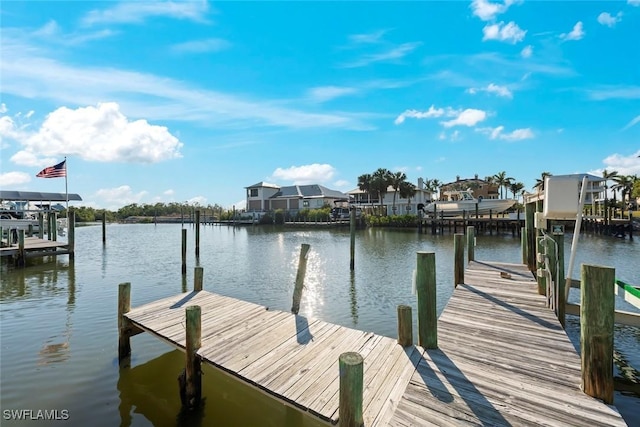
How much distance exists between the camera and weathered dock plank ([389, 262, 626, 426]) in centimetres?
346

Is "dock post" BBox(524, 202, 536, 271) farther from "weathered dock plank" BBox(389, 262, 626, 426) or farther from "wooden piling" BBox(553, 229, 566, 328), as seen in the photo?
"weathered dock plank" BBox(389, 262, 626, 426)

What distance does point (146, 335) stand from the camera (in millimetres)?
9000

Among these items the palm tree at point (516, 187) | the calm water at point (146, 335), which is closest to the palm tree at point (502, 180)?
the palm tree at point (516, 187)

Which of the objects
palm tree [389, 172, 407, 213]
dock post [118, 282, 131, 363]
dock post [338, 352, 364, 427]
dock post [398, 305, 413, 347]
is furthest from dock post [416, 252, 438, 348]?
palm tree [389, 172, 407, 213]

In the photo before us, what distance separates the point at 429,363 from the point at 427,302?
3.07ft

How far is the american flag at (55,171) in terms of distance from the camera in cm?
2911

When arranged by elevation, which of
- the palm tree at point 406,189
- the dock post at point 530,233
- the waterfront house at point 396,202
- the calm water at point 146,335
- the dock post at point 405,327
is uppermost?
the palm tree at point 406,189

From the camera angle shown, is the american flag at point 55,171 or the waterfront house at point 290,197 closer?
the american flag at point 55,171

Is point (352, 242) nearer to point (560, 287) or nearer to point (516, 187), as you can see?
point (560, 287)

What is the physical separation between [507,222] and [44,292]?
1783 inches

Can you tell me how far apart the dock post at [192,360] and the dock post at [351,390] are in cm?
331

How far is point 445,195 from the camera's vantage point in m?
63.8

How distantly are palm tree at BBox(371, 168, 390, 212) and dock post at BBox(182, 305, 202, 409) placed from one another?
5467cm

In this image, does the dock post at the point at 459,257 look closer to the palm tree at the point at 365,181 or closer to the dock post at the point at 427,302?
the dock post at the point at 427,302
